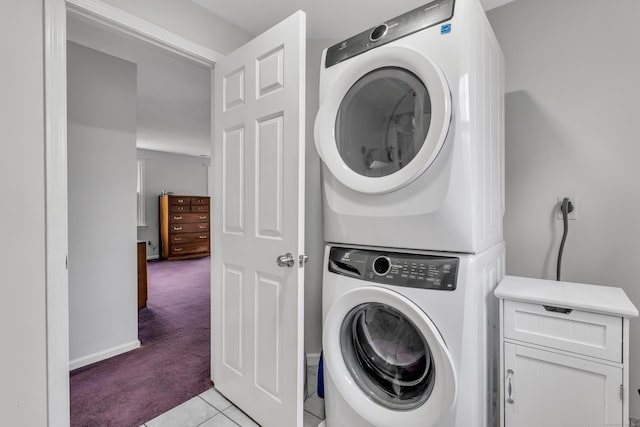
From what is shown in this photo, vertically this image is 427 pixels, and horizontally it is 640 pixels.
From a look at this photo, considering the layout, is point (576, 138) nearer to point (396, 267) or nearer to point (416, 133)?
point (416, 133)

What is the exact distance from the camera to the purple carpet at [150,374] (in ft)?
5.67

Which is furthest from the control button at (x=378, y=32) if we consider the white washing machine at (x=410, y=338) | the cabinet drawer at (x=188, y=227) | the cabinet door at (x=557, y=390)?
the cabinet drawer at (x=188, y=227)

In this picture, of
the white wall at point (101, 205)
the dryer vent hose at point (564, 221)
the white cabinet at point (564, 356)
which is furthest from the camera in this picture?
the white wall at point (101, 205)

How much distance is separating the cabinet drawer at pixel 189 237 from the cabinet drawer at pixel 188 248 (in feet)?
0.29

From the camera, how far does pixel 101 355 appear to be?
7.63 feet

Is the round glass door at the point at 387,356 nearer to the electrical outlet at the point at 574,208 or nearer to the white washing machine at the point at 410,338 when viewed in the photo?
the white washing machine at the point at 410,338

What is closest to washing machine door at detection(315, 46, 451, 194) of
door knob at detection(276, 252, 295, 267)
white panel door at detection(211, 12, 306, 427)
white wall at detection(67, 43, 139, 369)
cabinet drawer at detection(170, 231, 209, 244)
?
white panel door at detection(211, 12, 306, 427)

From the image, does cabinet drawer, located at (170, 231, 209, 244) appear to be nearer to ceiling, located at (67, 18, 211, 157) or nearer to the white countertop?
ceiling, located at (67, 18, 211, 157)

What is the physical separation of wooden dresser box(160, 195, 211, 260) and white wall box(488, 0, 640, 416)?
20.4ft

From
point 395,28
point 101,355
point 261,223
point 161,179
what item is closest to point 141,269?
point 101,355

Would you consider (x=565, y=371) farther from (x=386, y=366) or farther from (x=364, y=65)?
(x=364, y=65)

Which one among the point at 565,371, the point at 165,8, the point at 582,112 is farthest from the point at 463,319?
the point at 165,8

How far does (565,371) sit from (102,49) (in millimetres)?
3295

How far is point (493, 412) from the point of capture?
1.39m
